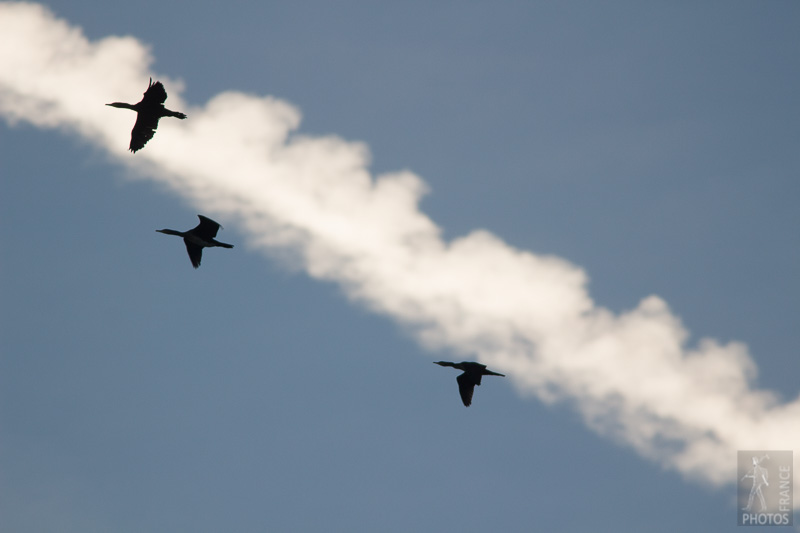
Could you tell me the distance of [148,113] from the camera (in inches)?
1649

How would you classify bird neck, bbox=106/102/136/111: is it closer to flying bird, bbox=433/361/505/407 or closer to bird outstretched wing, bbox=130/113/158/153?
bird outstretched wing, bbox=130/113/158/153

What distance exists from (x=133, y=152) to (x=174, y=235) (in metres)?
4.23

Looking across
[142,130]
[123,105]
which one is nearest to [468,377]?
[142,130]

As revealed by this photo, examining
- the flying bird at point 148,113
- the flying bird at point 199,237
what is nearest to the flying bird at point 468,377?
the flying bird at point 199,237

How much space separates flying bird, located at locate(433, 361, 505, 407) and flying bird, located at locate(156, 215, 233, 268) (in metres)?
12.3

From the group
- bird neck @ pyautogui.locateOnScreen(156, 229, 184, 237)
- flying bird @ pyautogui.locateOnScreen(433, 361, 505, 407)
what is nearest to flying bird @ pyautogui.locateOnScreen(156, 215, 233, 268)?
bird neck @ pyautogui.locateOnScreen(156, 229, 184, 237)

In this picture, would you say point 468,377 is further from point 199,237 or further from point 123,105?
point 123,105

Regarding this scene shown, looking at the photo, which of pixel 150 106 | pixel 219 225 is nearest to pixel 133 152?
pixel 150 106

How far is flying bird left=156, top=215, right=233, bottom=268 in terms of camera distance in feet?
136

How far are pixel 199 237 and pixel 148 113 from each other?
615 centimetres

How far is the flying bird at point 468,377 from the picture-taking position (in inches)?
1697

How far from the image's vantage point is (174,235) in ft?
140

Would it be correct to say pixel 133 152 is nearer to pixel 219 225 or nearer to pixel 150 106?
pixel 150 106

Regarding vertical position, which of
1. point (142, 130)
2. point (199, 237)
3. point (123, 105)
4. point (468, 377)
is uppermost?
point (123, 105)
